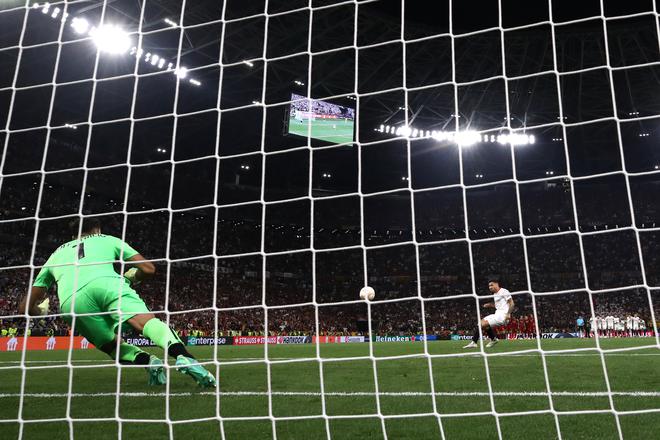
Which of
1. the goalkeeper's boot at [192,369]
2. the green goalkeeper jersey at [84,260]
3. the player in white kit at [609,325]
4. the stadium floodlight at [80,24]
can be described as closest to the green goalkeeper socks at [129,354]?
the goalkeeper's boot at [192,369]

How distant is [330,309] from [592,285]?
13.9 metres

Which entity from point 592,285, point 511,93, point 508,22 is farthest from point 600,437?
point 592,285

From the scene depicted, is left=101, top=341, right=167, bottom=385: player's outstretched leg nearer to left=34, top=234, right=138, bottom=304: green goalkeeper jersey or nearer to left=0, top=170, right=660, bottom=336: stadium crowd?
left=34, top=234, right=138, bottom=304: green goalkeeper jersey

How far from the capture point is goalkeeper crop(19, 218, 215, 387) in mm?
4566

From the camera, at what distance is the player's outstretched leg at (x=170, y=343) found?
4.48m

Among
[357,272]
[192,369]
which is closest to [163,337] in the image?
[192,369]

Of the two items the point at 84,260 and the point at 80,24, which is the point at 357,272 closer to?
the point at 80,24

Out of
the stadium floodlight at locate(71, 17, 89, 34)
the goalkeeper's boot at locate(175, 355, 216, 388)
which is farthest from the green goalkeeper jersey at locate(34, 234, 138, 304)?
the stadium floodlight at locate(71, 17, 89, 34)

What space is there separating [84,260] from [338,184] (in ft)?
93.8

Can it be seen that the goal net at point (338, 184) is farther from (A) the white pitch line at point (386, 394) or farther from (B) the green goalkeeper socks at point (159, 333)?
(B) the green goalkeeper socks at point (159, 333)

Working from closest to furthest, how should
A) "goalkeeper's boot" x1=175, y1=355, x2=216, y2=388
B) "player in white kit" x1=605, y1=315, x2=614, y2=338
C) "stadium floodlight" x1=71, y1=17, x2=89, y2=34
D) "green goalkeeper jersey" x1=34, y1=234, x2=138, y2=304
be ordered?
"goalkeeper's boot" x1=175, y1=355, x2=216, y2=388
"green goalkeeper jersey" x1=34, y1=234, x2=138, y2=304
"stadium floodlight" x1=71, y1=17, x2=89, y2=34
"player in white kit" x1=605, y1=315, x2=614, y2=338

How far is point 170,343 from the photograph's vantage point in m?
4.54

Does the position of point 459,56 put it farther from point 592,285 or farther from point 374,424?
point 374,424

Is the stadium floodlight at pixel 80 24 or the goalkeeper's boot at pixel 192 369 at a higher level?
the stadium floodlight at pixel 80 24
